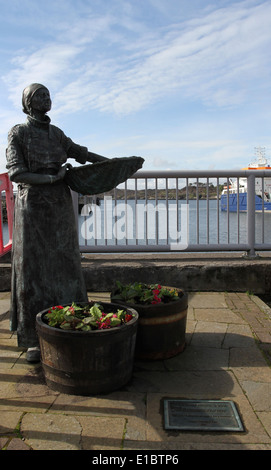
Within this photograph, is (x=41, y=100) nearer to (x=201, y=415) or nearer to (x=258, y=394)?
(x=201, y=415)

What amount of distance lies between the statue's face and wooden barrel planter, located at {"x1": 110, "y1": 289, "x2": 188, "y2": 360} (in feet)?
5.99

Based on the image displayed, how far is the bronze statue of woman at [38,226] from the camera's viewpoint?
328 centimetres

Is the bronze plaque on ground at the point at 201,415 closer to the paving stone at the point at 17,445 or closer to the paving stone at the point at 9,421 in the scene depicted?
the paving stone at the point at 17,445

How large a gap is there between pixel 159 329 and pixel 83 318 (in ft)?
2.43

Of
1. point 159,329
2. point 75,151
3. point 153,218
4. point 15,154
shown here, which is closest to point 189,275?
point 153,218

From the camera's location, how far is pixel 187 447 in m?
2.19

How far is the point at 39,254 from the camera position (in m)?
3.36

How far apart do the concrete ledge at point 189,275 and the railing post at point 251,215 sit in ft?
1.19

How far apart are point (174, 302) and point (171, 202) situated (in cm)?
290

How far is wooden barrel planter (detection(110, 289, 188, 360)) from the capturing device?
3.37 m

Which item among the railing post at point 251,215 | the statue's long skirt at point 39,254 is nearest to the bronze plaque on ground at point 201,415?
the statue's long skirt at point 39,254

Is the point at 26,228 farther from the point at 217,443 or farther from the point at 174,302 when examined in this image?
the point at 217,443

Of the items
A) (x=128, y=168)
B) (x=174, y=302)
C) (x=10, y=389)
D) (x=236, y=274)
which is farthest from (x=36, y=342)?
(x=236, y=274)

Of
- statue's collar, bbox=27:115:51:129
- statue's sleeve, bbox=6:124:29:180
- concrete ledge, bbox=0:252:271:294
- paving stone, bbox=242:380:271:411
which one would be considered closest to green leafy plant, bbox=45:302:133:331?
paving stone, bbox=242:380:271:411
